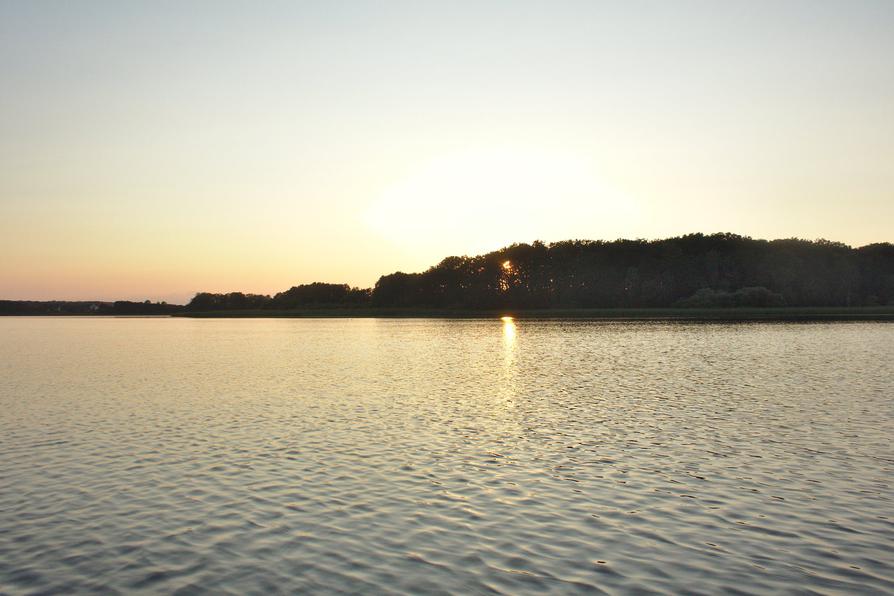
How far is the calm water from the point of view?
12594mm

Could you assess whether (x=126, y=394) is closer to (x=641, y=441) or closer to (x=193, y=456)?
(x=193, y=456)

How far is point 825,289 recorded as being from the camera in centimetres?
18650

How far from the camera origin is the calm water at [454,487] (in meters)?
12.6

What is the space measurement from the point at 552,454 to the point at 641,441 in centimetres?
401

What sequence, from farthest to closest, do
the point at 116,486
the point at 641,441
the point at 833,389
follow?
the point at 833,389, the point at 641,441, the point at 116,486

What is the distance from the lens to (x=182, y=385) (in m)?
44.8

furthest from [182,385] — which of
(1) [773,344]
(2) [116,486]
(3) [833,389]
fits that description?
(1) [773,344]

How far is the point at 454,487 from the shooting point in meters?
18.7

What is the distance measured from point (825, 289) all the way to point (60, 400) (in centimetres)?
19690

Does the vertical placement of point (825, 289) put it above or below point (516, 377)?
above

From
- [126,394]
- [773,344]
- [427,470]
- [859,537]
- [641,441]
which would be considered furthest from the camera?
[773,344]

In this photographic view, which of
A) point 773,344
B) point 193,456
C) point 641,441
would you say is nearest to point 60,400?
point 193,456

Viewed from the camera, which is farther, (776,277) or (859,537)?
(776,277)

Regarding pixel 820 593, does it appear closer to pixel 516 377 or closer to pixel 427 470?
pixel 427 470
